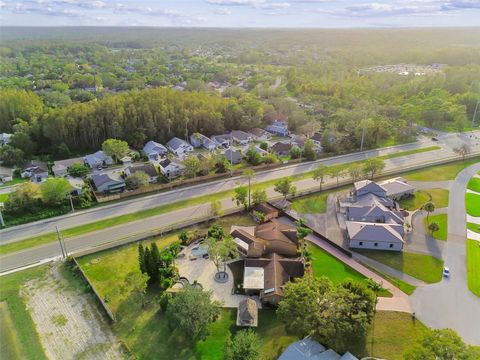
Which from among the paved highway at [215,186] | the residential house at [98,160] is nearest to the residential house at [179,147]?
the residential house at [98,160]

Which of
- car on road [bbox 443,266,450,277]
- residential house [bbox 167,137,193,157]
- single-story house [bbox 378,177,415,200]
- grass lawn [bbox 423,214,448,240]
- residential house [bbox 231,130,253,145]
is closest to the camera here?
car on road [bbox 443,266,450,277]

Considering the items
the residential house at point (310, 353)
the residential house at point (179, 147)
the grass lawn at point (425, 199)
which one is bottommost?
the grass lawn at point (425, 199)

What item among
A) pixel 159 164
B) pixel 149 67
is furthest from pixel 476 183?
pixel 149 67

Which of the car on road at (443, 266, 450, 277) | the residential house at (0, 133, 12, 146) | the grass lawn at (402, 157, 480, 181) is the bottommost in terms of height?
the car on road at (443, 266, 450, 277)

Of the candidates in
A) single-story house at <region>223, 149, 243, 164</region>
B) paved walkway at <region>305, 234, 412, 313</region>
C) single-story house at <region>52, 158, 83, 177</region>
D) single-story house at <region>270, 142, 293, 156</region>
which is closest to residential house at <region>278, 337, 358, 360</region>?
paved walkway at <region>305, 234, 412, 313</region>

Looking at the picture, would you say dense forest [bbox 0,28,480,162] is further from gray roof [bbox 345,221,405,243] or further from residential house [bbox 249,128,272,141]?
gray roof [bbox 345,221,405,243]

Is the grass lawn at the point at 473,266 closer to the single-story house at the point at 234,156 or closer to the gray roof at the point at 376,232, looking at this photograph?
the gray roof at the point at 376,232

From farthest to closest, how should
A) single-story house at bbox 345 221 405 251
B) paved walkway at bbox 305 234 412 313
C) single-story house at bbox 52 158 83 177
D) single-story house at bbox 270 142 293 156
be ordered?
single-story house at bbox 270 142 293 156, single-story house at bbox 52 158 83 177, single-story house at bbox 345 221 405 251, paved walkway at bbox 305 234 412 313

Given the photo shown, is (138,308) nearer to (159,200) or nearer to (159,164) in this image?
(159,200)
